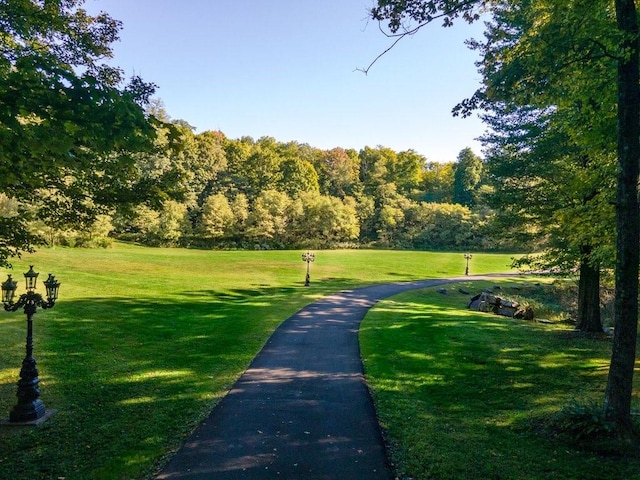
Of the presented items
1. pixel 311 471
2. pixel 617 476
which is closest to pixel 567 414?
pixel 617 476

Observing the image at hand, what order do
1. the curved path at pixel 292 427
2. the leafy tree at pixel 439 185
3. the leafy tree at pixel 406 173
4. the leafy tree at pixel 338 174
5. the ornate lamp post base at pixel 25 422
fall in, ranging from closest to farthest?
the curved path at pixel 292 427, the ornate lamp post base at pixel 25 422, the leafy tree at pixel 338 174, the leafy tree at pixel 406 173, the leafy tree at pixel 439 185

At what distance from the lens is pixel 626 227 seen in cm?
587

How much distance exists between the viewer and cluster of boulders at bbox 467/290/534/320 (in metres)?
20.4

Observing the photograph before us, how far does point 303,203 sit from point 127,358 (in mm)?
57014

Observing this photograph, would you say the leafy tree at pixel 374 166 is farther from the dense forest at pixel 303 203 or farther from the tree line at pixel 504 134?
the tree line at pixel 504 134

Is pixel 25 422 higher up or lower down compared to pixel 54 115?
lower down

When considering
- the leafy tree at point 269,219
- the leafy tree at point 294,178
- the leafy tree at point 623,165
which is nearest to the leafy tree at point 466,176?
the leafy tree at point 294,178

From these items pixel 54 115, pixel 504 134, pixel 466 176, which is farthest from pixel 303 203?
pixel 54 115

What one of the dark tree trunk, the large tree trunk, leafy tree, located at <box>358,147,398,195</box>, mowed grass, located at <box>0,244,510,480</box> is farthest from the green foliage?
leafy tree, located at <box>358,147,398,195</box>

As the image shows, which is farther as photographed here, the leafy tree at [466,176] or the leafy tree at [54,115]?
the leafy tree at [466,176]

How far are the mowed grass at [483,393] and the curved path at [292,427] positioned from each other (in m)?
0.43

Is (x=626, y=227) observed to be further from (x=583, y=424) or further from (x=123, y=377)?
(x=123, y=377)

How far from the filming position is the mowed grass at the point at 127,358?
5887 millimetres

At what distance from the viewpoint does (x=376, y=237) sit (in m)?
75.9
